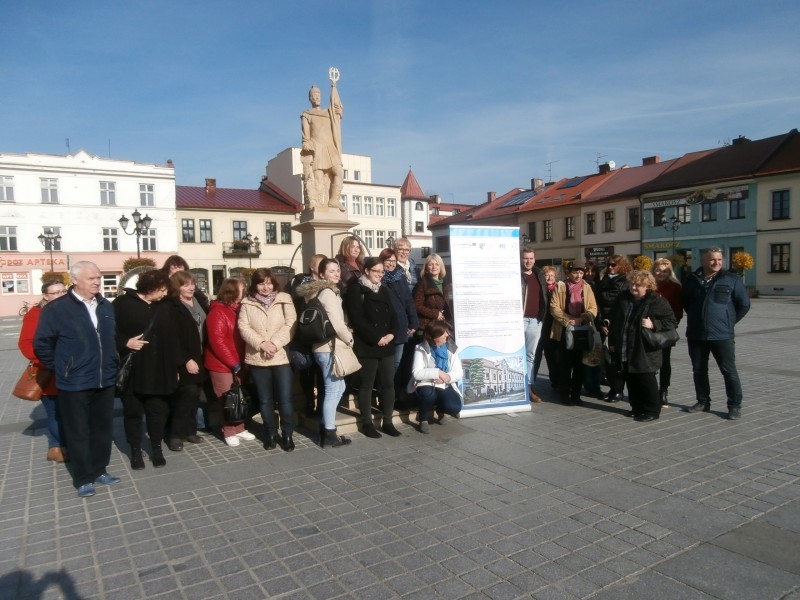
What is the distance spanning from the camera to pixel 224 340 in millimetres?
5547

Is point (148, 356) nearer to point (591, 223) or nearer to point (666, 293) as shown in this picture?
point (666, 293)

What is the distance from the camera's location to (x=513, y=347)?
6.91 meters

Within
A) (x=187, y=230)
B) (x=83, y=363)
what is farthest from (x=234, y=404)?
(x=187, y=230)

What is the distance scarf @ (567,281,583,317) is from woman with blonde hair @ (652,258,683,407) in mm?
955

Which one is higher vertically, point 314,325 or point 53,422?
point 314,325

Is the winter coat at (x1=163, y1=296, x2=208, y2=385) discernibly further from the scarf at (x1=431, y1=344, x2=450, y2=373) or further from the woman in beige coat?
the scarf at (x1=431, y1=344, x2=450, y2=373)

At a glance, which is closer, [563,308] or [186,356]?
[186,356]

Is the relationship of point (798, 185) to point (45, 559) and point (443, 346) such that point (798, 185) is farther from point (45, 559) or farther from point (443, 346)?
point (45, 559)

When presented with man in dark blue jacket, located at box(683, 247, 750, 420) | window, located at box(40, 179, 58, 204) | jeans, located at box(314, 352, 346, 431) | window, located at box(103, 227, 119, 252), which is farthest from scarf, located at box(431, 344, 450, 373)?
window, located at box(40, 179, 58, 204)

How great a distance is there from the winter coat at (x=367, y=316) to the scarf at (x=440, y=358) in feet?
2.17

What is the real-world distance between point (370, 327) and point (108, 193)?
43.8 metres

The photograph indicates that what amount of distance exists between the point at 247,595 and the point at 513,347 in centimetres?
458

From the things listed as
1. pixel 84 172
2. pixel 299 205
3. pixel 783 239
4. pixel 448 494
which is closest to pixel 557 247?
pixel 783 239

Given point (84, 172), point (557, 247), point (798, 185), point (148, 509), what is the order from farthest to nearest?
1. point (557, 247)
2. point (84, 172)
3. point (798, 185)
4. point (148, 509)
